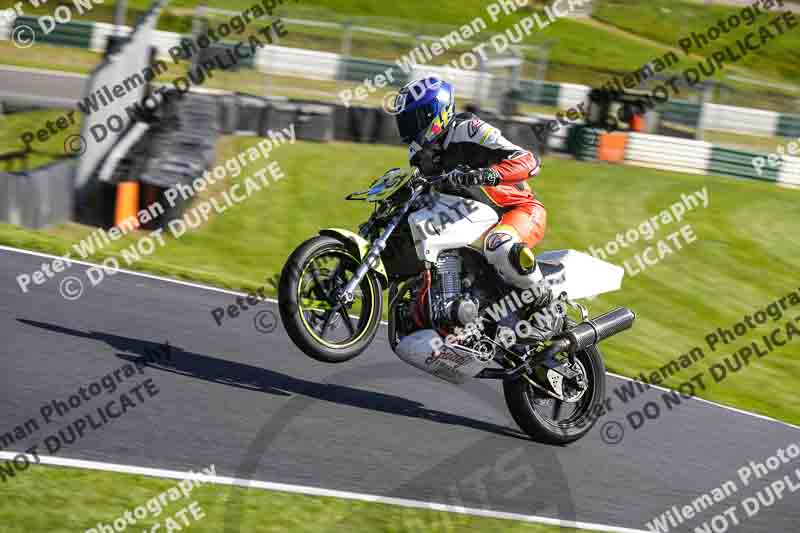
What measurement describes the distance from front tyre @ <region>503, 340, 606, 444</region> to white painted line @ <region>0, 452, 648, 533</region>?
1.23m

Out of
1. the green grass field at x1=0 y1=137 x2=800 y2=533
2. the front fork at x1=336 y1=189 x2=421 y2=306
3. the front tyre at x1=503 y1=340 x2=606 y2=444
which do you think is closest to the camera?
the green grass field at x1=0 y1=137 x2=800 y2=533

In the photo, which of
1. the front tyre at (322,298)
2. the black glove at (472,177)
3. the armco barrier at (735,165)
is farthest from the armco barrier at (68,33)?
the black glove at (472,177)

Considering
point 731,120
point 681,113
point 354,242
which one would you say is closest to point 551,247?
point 354,242

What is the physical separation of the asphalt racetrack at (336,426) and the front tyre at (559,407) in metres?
0.11

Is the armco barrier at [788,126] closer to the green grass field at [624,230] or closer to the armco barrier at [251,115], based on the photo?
the green grass field at [624,230]

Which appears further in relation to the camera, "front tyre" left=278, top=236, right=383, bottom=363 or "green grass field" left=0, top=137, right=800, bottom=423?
"green grass field" left=0, top=137, right=800, bottom=423

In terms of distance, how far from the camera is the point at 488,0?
44.2 meters

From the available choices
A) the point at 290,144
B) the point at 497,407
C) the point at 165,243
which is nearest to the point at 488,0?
the point at 290,144

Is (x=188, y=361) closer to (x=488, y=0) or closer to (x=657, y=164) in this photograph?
(x=657, y=164)

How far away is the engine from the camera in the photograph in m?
6.42

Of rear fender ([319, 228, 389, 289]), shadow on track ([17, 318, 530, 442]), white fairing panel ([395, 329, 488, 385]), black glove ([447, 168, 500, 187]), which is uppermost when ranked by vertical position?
black glove ([447, 168, 500, 187])

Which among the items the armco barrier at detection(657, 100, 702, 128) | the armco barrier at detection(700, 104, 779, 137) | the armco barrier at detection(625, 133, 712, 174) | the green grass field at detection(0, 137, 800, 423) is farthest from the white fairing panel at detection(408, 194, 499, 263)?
the armco barrier at detection(657, 100, 702, 128)

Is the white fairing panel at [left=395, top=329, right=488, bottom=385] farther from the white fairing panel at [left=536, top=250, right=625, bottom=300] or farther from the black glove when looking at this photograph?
the black glove

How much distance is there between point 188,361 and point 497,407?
2.29 metres
